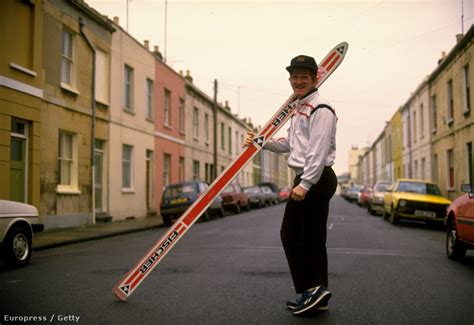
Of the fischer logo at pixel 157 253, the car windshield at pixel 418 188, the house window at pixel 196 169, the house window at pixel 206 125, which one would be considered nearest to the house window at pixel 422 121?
the house window at pixel 196 169

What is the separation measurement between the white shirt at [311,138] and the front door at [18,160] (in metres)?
11.0

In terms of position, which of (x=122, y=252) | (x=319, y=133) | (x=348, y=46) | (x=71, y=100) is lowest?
(x=122, y=252)

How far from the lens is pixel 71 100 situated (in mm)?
16969

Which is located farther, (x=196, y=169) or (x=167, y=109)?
(x=196, y=169)

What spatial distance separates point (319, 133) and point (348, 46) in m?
1.11

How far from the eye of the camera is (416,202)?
56.1ft

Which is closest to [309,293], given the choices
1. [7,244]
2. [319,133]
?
[319,133]

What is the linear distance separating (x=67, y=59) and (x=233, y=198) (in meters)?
11.9

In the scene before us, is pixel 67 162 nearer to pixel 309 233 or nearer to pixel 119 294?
pixel 119 294

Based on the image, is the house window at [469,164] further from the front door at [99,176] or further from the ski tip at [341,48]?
the ski tip at [341,48]

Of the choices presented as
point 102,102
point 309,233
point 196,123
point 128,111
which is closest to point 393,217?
point 102,102

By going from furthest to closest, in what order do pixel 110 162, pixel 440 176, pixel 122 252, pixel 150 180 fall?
pixel 440 176
pixel 150 180
pixel 110 162
pixel 122 252

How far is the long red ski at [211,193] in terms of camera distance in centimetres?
481

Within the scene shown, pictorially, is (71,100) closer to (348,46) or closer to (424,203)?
(424,203)
